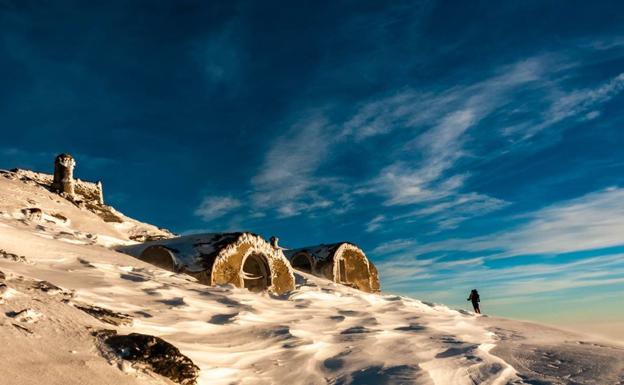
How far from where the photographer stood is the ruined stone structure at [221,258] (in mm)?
13289

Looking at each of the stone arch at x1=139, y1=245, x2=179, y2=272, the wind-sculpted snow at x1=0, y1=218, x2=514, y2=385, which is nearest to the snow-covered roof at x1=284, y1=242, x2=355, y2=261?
the stone arch at x1=139, y1=245, x2=179, y2=272

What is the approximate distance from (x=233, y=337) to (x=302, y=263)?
17.6 metres

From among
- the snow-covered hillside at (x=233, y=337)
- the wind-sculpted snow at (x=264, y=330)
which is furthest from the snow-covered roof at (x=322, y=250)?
the snow-covered hillside at (x=233, y=337)

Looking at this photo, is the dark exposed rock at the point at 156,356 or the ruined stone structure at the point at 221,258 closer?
the dark exposed rock at the point at 156,356

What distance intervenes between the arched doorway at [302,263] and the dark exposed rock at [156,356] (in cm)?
1841

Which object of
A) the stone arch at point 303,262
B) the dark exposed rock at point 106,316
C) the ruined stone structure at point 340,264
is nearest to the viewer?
the dark exposed rock at point 106,316

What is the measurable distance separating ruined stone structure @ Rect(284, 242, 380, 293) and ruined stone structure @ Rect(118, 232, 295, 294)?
613 centimetres

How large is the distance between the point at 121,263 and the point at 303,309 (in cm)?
380

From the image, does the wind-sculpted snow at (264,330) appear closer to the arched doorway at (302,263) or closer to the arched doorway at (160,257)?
the arched doorway at (160,257)

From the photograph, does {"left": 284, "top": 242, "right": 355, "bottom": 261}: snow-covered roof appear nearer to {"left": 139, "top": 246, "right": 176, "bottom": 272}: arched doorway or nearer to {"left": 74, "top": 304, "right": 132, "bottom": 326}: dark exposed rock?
{"left": 139, "top": 246, "right": 176, "bottom": 272}: arched doorway

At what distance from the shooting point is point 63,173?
24359mm

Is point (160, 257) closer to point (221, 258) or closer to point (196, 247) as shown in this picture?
point (196, 247)

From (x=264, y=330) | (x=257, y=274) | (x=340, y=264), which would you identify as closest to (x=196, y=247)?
(x=257, y=274)

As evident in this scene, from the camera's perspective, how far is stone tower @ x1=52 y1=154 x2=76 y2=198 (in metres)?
24.1
